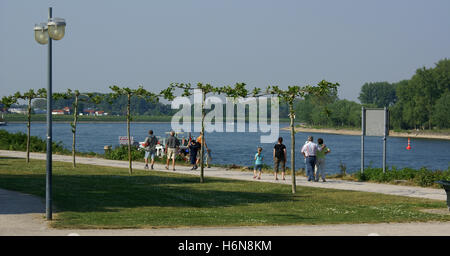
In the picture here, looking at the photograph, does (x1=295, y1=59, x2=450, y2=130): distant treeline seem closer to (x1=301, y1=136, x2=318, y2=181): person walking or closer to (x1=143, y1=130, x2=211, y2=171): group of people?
(x1=143, y1=130, x2=211, y2=171): group of people

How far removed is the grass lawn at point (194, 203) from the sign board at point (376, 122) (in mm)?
5736

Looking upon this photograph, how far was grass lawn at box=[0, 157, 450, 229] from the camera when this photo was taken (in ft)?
44.5

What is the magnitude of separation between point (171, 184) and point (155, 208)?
562cm

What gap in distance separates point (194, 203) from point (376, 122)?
11171mm

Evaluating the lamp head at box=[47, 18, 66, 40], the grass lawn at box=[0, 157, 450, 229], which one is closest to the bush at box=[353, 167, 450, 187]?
the grass lawn at box=[0, 157, 450, 229]

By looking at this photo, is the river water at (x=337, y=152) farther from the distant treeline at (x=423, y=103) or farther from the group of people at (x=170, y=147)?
the distant treeline at (x=423, y=103)

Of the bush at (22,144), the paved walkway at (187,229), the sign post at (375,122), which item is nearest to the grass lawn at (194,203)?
the paved walkway at (187,229)

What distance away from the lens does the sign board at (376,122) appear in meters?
25.2

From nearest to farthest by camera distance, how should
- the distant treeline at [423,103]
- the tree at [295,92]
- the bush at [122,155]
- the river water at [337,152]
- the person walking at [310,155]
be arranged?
1. the tree at [295,92]
2. the person walking at [310,155]
3. the bush at [122,155]
4. the river water at [337,152]
5. the distant treeline at [423,103]

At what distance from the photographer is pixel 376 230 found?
12.3 meters

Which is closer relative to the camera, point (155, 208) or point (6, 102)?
point (155, 208)

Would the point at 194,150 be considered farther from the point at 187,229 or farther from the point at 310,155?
the point at 187,229
